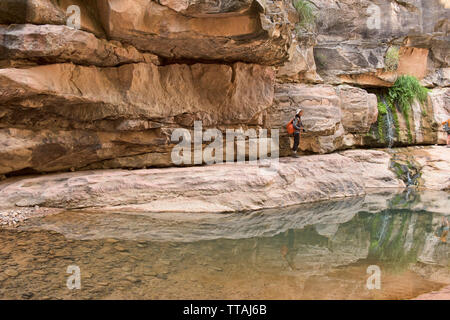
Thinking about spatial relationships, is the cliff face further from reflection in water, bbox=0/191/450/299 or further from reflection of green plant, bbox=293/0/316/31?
reflection in water, bbox=0/191/450/299

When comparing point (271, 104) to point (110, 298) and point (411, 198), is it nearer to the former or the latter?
point (411, 198)

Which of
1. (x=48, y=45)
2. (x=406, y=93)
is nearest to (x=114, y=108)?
(x=48, y=45)

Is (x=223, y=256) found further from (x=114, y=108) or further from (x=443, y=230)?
(x=114, y=108)

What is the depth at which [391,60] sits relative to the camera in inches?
516

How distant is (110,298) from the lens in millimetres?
3289

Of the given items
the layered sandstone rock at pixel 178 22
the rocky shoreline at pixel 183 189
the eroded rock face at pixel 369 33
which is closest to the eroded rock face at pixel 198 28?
the layered sandstone rock at pixel 178 22

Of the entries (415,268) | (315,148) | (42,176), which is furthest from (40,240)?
(315,148)

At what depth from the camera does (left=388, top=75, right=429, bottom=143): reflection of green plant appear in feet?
44.8

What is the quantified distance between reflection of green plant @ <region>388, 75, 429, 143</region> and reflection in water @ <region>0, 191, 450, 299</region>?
25.8 feet

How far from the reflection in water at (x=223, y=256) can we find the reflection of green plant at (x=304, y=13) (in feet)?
24.1

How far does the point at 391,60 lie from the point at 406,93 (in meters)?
1.56

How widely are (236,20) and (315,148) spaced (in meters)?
5.25
